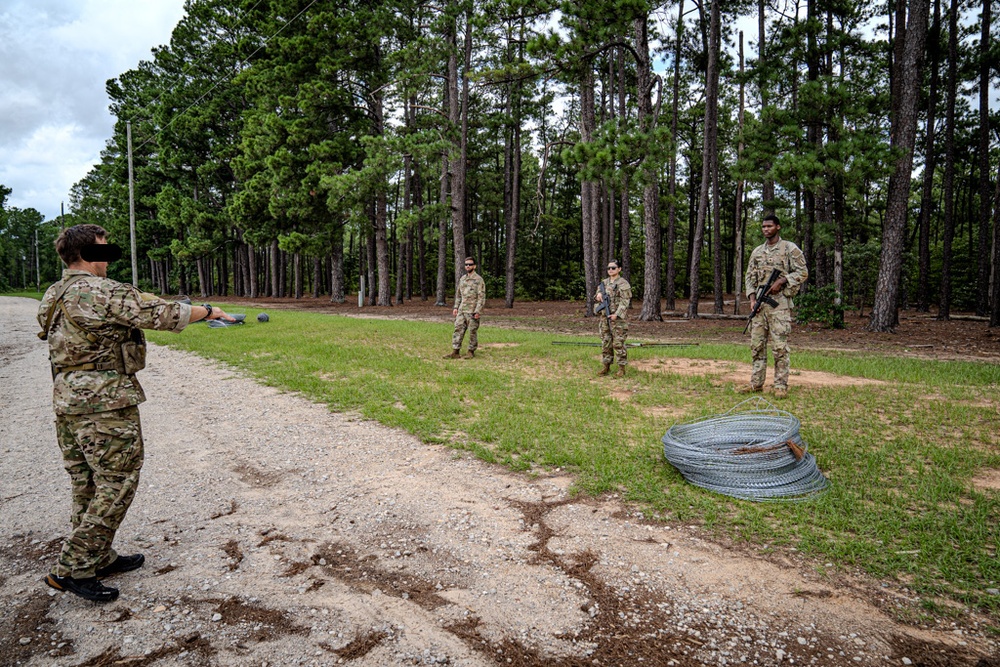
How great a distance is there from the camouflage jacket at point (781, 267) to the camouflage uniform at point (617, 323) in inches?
80.8

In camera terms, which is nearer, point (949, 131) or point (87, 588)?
point (87, 588)

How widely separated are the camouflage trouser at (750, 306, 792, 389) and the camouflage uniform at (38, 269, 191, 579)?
7507 mm

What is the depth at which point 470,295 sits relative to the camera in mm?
11789

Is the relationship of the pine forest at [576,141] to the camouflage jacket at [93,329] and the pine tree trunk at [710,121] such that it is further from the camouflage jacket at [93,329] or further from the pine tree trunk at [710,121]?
the camouflage jacket at [93,329]

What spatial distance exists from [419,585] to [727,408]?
213 inches

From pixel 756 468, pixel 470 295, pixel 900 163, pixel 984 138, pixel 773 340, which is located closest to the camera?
pixel 756 468

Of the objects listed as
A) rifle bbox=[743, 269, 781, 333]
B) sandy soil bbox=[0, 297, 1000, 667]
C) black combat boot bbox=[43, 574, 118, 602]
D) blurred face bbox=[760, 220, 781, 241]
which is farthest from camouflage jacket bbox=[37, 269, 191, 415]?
rifle bbox=[743, 269, 781, 333]

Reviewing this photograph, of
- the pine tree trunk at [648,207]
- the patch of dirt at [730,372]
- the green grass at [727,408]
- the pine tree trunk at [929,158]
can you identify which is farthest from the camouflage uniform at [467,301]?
the pine tree trunk at [929,158]

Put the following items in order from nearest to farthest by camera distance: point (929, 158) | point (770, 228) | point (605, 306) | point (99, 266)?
point (99, 266) < point (770, 228) < point (605, 306) < point (929, 158)

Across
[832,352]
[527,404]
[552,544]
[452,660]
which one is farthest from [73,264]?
[832,352]

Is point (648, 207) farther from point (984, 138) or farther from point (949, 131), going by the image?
point (984, 138)

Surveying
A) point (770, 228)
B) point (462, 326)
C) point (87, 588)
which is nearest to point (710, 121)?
point (462, 326)

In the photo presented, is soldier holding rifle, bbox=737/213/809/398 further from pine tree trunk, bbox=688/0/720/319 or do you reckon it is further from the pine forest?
pine tree trunk, bbox=688/0/720/319

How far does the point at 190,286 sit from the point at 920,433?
219 ft
